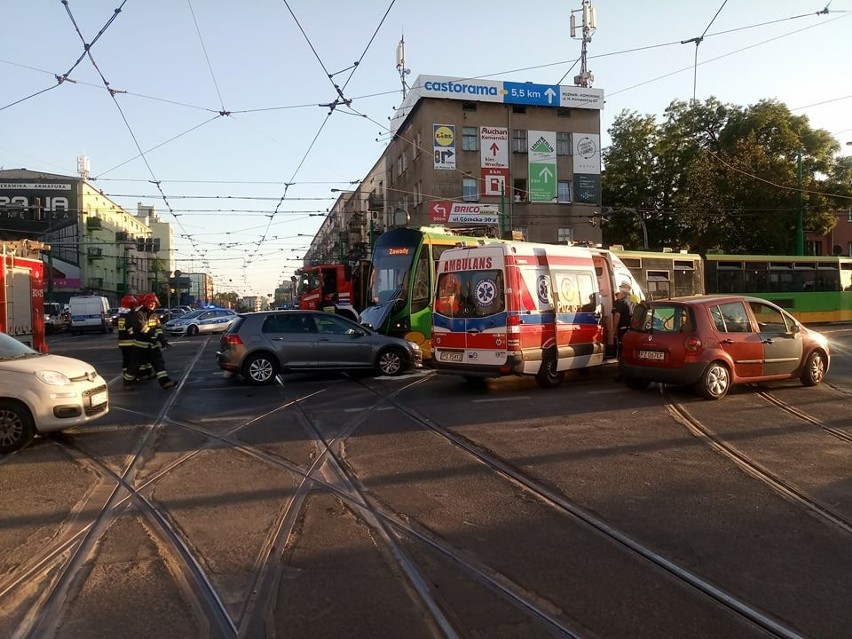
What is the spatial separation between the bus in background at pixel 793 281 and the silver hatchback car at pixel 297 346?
16157 mm

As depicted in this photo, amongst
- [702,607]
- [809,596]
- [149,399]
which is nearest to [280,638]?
[702,607]

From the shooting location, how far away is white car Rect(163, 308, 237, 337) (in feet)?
125

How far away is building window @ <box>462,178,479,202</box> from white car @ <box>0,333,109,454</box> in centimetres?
3678

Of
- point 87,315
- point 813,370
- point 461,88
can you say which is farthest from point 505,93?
point 813,370

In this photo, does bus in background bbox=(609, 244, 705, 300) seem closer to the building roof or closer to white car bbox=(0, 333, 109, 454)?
white car bbox=(0, 333, 109, 454)

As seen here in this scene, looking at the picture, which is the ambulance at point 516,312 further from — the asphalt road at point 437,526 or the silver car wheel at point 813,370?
the silver car wheel at point 813,370

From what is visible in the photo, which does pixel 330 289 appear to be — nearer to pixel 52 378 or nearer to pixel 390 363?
pixel 390 363

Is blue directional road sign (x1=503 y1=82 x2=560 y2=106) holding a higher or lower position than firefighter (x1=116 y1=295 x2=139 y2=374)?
higher

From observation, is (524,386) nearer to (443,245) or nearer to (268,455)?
(443,245)

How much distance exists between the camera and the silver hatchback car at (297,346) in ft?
45.2

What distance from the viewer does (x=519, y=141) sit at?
148 ft

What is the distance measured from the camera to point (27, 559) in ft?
15.4

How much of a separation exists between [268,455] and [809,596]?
541 cm

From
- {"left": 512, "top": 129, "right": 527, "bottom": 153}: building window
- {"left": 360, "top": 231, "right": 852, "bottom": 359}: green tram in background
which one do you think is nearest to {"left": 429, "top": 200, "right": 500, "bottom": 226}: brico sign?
{"left": 512, "top": 129, "right": 527, "bottom": 153}: building window
